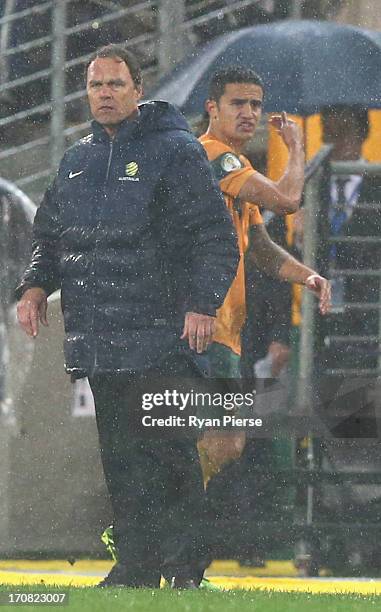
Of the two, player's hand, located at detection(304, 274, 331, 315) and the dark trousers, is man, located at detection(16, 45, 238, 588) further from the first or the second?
player's hand, located at detection(304, 274, 331, 315)

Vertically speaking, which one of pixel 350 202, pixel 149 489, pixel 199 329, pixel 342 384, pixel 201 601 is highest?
pixel 350 202

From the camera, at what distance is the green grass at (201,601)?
5.82 meters

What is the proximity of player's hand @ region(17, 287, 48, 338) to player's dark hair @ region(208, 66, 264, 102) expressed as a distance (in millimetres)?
885

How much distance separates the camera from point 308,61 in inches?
247

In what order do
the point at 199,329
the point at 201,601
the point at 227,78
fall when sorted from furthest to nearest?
1. the point at 227,78
2. the point at 199,329
3. the point at 201,601

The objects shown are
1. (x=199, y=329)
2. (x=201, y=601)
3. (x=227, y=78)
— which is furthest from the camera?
(x=227, y=78)

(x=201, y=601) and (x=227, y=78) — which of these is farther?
(x=227, y=78)

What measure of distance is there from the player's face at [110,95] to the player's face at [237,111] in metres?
0.27

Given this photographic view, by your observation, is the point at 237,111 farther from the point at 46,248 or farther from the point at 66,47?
the point at 46,248

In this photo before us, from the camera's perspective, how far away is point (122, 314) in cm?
628

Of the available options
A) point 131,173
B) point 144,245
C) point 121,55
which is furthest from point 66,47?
point 144,245

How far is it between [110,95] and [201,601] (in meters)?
1.71

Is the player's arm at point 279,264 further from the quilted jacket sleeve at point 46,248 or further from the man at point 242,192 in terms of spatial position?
the quilted jacket sleeve at point 46,248

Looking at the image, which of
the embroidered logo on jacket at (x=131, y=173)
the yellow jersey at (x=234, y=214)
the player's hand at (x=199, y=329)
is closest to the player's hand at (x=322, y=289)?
the yellow jersey at (x=234, y=214)
